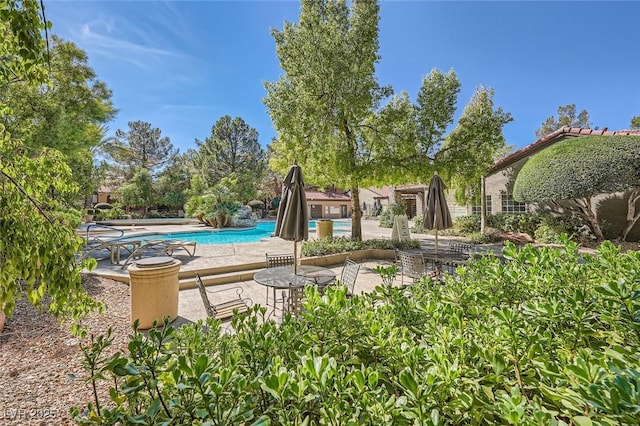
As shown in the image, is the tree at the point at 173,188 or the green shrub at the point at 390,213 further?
the tree at the point at 173,188

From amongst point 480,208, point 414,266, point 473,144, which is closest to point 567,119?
point 480,208

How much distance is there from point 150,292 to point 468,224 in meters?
19.1

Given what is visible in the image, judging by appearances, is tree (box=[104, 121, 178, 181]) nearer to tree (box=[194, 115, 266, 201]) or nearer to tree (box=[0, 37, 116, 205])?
tree (box=[194, 115, 266, 201])

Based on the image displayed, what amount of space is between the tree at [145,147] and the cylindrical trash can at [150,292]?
45289 millimetres

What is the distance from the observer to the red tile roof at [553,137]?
12281mm

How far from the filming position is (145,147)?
44469mm

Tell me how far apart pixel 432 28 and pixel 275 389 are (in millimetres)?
13335

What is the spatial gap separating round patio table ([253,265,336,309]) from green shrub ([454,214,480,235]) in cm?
1603

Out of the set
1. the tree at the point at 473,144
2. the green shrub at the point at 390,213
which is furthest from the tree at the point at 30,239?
the green shrub at the point at 390,213

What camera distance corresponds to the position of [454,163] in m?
11.7

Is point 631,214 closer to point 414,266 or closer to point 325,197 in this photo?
point 414,266

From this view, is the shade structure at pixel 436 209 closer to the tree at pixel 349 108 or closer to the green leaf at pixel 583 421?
the tree at pixel 349 108

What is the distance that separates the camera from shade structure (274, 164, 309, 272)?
569 centimetres

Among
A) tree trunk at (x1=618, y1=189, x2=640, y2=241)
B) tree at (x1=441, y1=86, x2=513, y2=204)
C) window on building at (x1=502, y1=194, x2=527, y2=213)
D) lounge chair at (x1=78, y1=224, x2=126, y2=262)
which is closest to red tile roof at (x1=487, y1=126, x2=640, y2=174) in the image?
window on building at (x1=502, y1=194, x2=527, y2=213)
